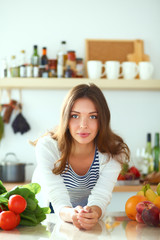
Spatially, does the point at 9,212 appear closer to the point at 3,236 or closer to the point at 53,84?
the point at 3,236

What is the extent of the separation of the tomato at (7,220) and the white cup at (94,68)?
2.04 metres

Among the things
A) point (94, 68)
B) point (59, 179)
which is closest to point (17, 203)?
Answer: point (59, 179)

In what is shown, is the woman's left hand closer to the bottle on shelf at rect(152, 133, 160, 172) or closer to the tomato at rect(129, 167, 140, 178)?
the tomato at rect(129, 167, 140, 178)

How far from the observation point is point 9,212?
1075 mm

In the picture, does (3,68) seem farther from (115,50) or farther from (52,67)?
(115,50)

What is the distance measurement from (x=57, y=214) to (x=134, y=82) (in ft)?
6.09

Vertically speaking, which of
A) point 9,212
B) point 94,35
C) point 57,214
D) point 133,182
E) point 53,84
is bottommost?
point 133,182

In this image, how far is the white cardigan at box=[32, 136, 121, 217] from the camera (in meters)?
1.39

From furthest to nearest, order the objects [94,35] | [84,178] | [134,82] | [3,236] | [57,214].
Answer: [94,35], [134,82], [84,178], [57,214], [3,236]

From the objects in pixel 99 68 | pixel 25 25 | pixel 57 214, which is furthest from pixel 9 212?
pixel 25 25

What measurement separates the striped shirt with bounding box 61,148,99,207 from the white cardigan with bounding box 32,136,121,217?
0.10ft

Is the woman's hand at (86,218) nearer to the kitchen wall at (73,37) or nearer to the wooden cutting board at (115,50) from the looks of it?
the kitchen wall at (73,37)

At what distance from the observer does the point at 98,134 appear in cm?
160

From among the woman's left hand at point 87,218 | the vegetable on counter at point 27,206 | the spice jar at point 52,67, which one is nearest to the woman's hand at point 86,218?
the woman's left hand at point 87,218
